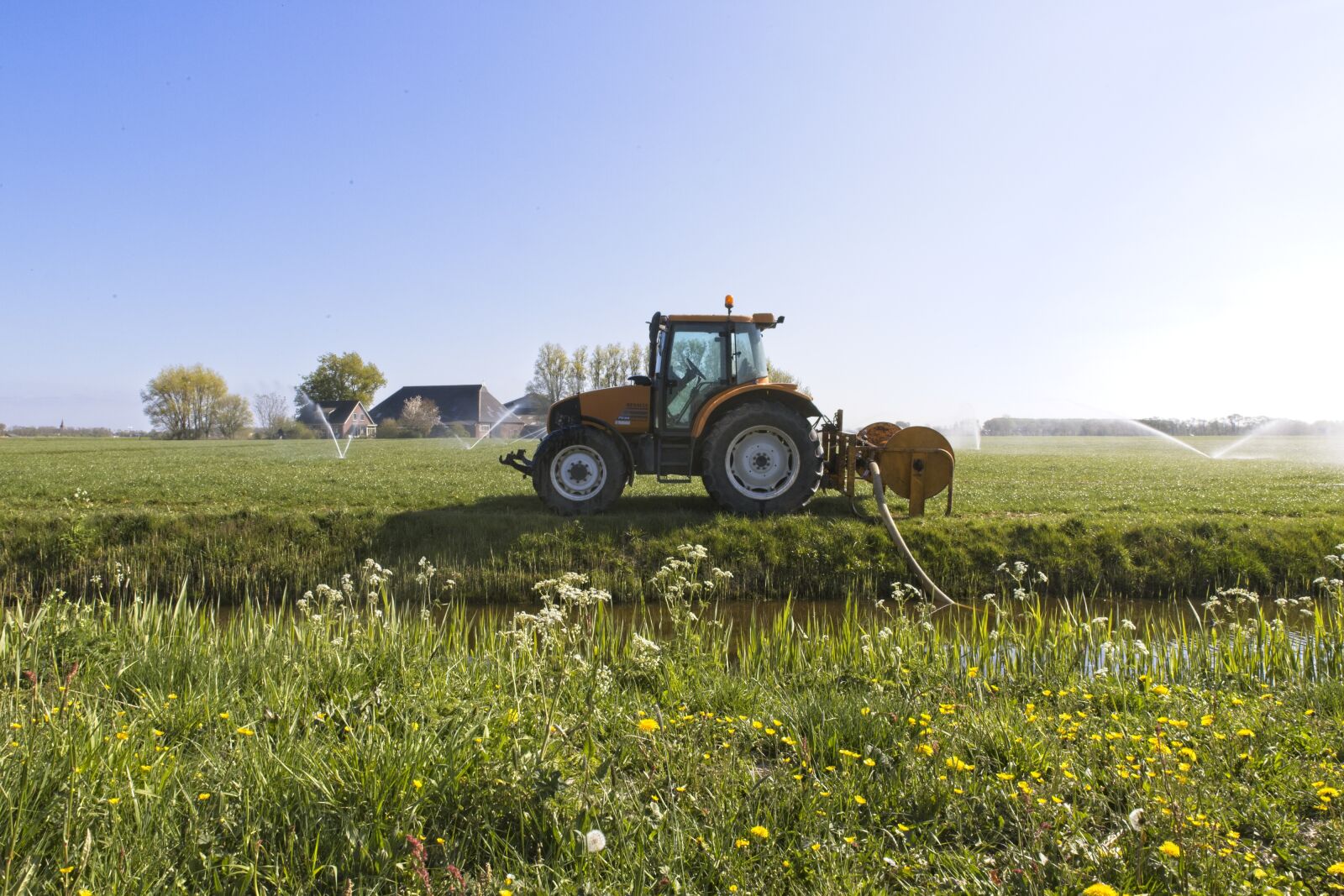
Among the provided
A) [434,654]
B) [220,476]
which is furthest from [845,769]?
[220,476]

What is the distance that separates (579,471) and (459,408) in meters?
68.5

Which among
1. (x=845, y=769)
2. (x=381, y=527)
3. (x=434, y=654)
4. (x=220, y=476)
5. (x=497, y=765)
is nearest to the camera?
(x=497, y=765)

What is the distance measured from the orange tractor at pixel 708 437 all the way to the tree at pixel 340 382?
73138 millimetres

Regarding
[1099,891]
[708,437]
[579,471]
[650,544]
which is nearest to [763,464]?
[708,437]

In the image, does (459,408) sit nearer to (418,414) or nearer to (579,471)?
(418,414)

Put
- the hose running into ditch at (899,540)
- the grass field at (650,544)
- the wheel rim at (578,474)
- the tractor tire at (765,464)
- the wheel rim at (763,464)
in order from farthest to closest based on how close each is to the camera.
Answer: the wheel rim at (578,474) < the wheel rim at (763,464) < the tractor tire at (765,464) < the grass field at (650,544) < the hose running into ditch at (899,540)

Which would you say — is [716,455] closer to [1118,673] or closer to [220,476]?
[1118,673]

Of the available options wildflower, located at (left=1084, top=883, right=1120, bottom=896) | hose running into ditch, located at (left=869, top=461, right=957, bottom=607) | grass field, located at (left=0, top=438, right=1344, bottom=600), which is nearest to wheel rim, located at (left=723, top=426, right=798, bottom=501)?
grass field, located at (left=0, top=438, right=1344, bottom=600)

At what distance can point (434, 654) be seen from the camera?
475 cm

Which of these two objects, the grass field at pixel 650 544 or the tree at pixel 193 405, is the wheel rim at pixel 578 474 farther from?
the tree at pixel 193 405

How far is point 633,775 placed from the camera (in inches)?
127

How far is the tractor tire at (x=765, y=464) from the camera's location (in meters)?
9.64

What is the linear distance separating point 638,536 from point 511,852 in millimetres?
6706

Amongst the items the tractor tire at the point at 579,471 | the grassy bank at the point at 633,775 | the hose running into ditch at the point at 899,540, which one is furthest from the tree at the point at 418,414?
the grassy bank at the point at 633,775
